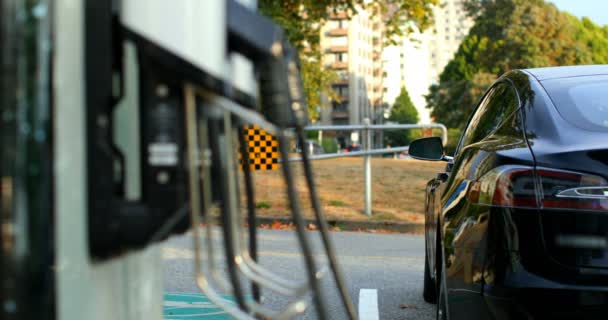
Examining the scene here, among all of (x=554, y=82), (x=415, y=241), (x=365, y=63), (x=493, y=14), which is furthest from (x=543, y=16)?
(x=365, y=63)

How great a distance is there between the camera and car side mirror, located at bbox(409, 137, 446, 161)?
4977 mm

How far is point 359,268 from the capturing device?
7566 millimetres

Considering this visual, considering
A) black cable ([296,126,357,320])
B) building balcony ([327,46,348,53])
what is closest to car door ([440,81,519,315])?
black cable ([296,126,357,320])

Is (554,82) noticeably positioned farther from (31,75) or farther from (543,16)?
(543,16)

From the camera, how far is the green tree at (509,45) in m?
52.7

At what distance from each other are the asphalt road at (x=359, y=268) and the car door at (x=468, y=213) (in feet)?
3.27

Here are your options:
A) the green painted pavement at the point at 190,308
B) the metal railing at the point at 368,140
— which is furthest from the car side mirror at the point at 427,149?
the metal railing at the point at 368,140

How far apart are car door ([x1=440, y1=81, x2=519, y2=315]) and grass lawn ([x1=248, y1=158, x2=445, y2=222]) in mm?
5177

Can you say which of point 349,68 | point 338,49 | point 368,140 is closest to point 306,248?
point 368,140

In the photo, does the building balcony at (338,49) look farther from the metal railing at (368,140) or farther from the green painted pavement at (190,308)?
the green painted pavement at (190,308)

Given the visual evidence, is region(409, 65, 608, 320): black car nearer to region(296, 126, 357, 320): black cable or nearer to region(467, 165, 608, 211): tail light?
region(467, 165, 608, 211): tail light

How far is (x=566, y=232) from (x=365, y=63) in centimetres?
13387

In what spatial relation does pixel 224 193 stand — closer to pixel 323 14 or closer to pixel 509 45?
pixel 323 14

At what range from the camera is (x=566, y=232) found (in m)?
2.96
